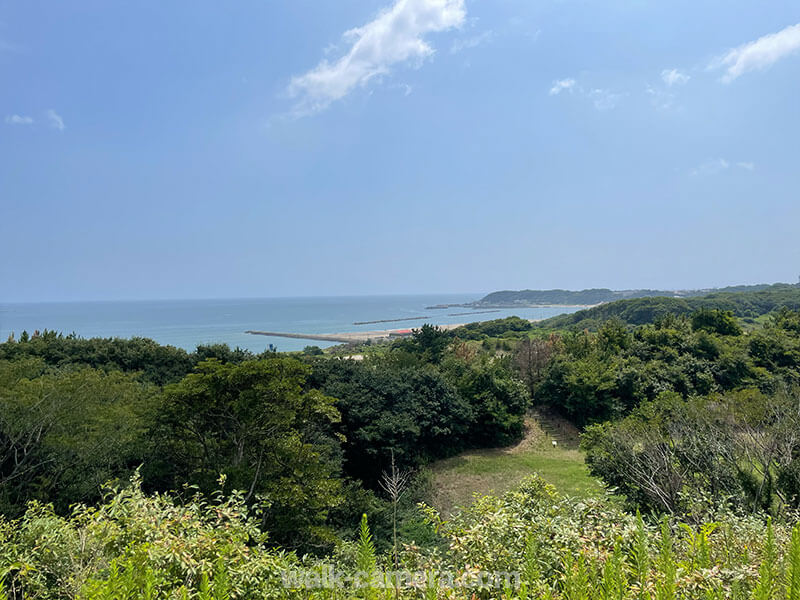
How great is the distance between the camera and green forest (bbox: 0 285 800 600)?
2287mm

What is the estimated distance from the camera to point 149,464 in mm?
9211

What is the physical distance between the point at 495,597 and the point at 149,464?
9.98 meters

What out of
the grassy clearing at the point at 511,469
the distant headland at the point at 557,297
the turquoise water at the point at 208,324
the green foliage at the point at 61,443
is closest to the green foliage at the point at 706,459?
the grassy clearing at the point at 511,469

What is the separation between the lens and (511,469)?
1434cm

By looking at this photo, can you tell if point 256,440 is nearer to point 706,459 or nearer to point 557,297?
point 706,459

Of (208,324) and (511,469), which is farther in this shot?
(208,324)

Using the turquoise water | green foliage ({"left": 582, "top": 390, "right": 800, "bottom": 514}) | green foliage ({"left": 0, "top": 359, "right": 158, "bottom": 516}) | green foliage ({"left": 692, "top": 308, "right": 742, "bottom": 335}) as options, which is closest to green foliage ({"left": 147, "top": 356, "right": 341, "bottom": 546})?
green foliage ({"left": 0, "top": 359, "right": 158, "bottom": 516})

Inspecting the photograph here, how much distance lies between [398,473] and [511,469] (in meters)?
5.72

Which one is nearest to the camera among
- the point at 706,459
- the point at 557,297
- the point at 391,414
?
the point at 706,459

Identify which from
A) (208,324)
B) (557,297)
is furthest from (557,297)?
(208,324)

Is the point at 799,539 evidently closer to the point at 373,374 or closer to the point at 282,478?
the point at 282,478

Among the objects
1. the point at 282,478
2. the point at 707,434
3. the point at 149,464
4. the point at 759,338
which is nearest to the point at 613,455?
the point at 707,434

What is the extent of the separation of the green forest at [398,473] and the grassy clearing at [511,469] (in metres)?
0.26

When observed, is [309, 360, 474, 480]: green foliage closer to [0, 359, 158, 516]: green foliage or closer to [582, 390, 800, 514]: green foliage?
[582, 390, 800, 514]: green foliage
